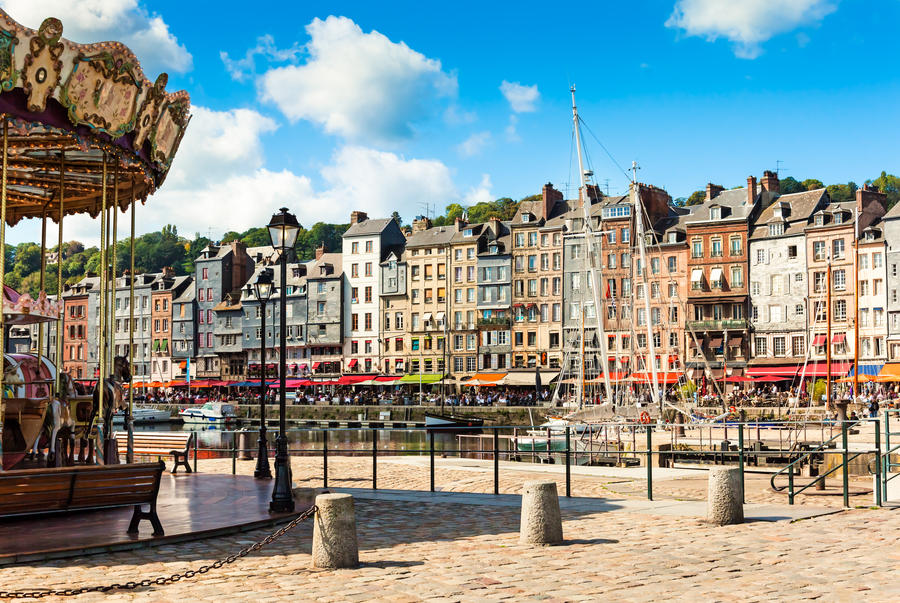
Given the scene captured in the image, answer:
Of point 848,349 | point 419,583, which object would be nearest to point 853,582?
point 419,583

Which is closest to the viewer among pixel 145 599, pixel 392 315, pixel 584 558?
pixel 145 599

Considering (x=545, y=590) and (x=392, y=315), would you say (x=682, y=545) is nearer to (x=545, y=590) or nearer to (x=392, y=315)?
(x=545, y=590)

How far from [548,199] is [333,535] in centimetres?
7887

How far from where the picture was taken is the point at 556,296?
85750 mm

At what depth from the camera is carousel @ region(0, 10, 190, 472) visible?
1255 centimetres

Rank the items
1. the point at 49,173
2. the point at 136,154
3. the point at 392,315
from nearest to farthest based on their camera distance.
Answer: the point at 136,154 < the point at 49,173 < the point at 392,315

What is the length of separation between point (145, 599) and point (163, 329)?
10231 centimetres

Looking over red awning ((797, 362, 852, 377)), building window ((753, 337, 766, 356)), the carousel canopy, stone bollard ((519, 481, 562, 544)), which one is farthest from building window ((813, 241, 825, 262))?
stone bollard ((519, 481, 562, 544))

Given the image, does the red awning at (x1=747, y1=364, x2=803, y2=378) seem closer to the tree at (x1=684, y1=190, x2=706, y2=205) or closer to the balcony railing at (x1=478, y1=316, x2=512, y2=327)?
the balcony railing at (x1=478, y1=316, x2=512, y2=327)

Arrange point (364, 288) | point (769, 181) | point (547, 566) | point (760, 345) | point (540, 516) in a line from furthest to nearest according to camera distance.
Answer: point (364, 288), point (769, 181), point (760, 345), point (540, 516), point (547, 566)

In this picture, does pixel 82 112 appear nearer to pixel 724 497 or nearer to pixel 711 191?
pixel 724 497

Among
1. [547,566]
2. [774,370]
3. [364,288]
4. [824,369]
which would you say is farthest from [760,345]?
[547,566]

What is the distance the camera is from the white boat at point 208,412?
78875 millimetres

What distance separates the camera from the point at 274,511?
14.3m
